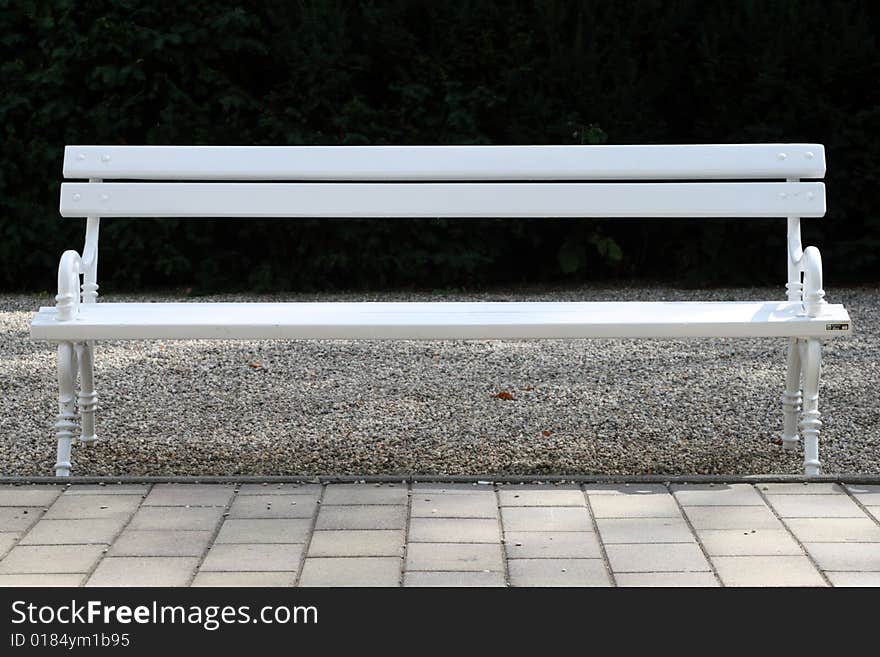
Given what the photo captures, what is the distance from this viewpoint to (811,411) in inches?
163

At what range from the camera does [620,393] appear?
545 cm

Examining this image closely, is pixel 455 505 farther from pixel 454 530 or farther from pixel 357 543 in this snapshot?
pixel 357 543

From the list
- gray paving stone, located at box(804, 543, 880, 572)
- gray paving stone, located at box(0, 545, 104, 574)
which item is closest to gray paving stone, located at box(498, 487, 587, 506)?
gray paving stone, located at box(804, 543, 880, 572)

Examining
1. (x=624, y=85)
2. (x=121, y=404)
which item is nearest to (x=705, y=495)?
(x=121, y=404)

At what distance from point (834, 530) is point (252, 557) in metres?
1.59

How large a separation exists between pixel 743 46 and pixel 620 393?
3223mm

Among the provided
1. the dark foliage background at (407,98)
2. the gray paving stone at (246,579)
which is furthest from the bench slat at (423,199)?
the dark foliage background at (407,98)

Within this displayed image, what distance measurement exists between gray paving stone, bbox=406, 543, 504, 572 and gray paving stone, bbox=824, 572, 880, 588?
827mm

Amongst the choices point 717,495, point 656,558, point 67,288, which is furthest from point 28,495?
point 717,495

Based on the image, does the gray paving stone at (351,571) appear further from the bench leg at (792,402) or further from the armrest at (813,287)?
the bench leg at (792,402)

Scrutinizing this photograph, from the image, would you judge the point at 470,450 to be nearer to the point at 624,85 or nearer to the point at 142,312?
the point at 142,312

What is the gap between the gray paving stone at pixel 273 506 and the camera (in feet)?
12.6

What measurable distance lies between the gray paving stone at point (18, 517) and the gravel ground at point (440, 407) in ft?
1.59

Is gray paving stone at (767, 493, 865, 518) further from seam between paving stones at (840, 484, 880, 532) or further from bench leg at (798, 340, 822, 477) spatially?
bench leg at (798, 340, 822, 477)
